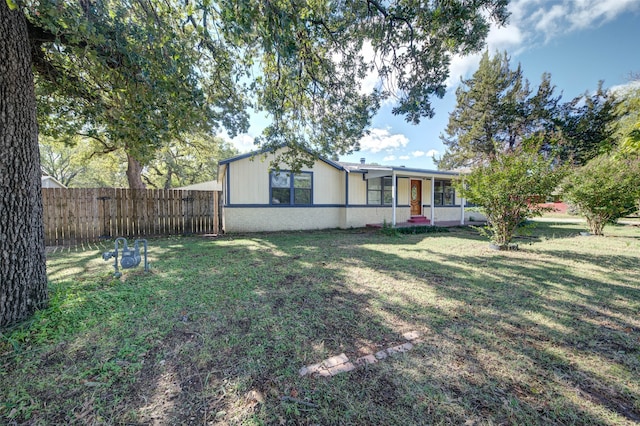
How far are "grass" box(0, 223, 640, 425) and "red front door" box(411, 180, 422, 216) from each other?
8912 mm

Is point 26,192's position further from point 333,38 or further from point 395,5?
point 395,5

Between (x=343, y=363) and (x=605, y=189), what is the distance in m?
10.8

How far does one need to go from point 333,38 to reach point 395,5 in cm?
109

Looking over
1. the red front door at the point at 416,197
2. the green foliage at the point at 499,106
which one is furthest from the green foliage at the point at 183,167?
the green foliage at the point at 499,106

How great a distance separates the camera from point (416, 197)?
1348cm

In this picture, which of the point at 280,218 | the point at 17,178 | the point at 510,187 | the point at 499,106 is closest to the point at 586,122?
the point at 499,106

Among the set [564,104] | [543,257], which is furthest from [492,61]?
Result: [543,257]

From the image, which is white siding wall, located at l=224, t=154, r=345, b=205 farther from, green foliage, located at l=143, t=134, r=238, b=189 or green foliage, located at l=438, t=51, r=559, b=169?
green foliage, located at l=438, t=51, r=559, b=169

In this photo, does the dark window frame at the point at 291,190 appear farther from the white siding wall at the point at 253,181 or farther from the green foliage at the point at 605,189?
the green foliage at the point at 605,189

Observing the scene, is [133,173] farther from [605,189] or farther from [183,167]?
[605,189]

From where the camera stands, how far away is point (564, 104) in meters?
19.5

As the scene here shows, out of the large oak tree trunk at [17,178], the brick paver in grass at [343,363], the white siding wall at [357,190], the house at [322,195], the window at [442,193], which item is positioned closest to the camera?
the brick paver in grass at [343,363]

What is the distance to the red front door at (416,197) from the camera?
13.3m

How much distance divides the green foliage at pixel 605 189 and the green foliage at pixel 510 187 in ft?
11.1
